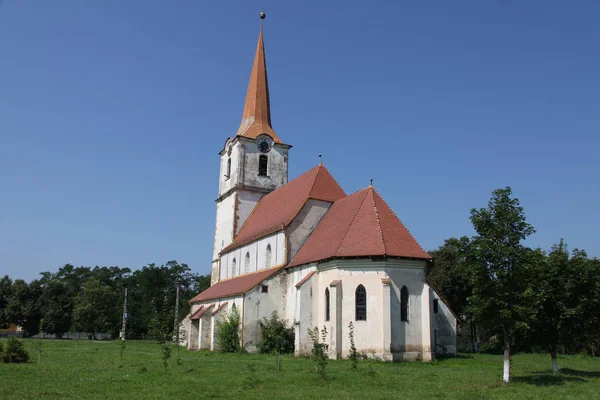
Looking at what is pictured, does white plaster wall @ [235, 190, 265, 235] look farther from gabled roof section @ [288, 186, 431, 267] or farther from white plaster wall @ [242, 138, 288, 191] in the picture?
gabled roof section @ [288, 186, 431, 267]

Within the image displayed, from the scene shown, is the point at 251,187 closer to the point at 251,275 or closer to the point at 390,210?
the point at 251,275

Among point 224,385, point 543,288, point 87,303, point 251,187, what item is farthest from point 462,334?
point 87,303

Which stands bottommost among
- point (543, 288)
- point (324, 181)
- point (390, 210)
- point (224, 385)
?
point (224, 385)

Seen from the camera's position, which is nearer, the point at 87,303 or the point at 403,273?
the point at 403,273

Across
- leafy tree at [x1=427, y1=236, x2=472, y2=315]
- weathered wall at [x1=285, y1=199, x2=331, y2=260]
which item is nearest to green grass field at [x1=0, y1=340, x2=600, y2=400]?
weathered wall at [x1=285, y1=199, x2=331, y2=260]

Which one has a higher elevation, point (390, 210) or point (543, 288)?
point (390, 210)

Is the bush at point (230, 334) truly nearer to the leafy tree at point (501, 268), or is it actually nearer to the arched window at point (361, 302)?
the arched window at point (361, 302)

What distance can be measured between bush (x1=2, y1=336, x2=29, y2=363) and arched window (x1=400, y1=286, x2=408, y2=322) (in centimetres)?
1779

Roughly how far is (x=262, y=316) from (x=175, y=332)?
667 cm

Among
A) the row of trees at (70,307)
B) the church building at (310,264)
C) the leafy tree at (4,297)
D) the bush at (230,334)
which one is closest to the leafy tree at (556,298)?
the church building at (310,264)

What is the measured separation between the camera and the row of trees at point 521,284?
696 inches

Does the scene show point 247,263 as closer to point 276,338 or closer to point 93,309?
point 276,338

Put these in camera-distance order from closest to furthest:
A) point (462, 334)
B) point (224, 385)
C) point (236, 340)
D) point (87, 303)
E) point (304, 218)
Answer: point (224, 385) < point (236, 340) < point (304, 218) < point (462, 334) < point (87, 303)

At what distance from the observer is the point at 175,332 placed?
26.7 m
